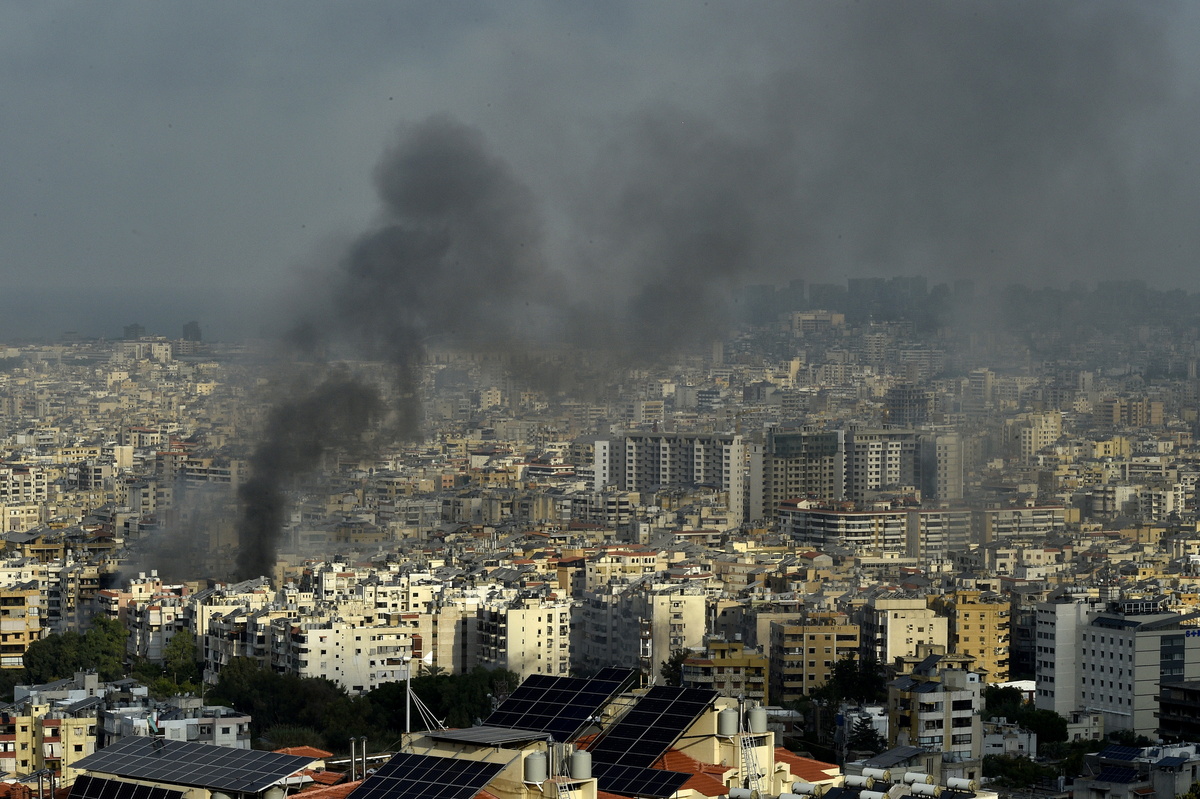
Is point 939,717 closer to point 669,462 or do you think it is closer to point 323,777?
point 323,777

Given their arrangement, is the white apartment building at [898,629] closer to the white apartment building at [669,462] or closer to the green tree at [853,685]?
the green tree at [853,685]

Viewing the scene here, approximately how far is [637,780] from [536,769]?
740 mm

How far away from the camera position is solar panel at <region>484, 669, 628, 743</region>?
8195 mm

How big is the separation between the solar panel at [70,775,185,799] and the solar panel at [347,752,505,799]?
67 centimetres

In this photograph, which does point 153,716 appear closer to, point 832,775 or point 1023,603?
point 832,775

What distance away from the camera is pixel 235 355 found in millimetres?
64062

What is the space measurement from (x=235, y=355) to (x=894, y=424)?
1957 centimetres

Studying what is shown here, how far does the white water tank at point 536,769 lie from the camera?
6.61m

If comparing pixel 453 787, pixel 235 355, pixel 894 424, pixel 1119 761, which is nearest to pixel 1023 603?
pixel 1119 761

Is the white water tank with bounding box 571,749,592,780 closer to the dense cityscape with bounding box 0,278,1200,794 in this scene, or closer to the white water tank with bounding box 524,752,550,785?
the white water tank with bounding box 524,752,550,785

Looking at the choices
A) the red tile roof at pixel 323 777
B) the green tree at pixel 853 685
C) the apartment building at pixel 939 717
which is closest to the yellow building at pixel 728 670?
the green tree at pixel 853 685

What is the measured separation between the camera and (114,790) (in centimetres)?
769

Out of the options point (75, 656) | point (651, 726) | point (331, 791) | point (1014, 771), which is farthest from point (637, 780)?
point (75, 656)

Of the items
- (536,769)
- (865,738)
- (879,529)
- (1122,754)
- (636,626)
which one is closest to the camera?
(536,769)
